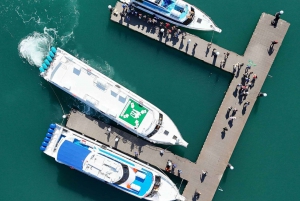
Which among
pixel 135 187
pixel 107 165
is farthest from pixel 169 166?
pixel 107 165

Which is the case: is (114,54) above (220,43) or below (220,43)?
below

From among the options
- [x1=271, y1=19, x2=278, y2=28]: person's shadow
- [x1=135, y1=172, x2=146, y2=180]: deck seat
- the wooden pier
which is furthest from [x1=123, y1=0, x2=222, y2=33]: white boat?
[x1=135, y1=172, x2=146, y2=180]: deck seat

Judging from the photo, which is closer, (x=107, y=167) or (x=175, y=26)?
(x=107, y=167)

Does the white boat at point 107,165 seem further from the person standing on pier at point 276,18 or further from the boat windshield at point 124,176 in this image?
the person standing on pier at point 276,18

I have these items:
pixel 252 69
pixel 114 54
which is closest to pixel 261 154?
pixel 252 69

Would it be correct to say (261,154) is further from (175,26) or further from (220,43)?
(175,26)

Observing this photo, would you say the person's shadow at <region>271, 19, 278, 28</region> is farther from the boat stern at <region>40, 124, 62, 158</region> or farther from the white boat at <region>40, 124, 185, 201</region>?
the boat stern at <region>40, 124, 62, 158</region>
